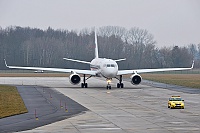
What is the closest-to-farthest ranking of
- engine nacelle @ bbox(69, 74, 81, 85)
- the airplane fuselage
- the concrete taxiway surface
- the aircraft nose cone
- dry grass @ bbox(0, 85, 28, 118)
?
the concrete taxiway surface
dry grass @ bbox(0, 85, 28, 118)
the aircraft nose cone
the airplane fuselage
engine nacelle @ bbox(69, 74, 81, 85)

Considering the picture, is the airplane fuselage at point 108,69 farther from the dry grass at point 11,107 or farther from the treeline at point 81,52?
the treeline at point 81,52

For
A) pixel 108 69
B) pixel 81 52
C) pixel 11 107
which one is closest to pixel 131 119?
pixel 11 107

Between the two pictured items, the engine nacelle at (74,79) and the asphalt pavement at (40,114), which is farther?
the engine nacelle at (74,79)

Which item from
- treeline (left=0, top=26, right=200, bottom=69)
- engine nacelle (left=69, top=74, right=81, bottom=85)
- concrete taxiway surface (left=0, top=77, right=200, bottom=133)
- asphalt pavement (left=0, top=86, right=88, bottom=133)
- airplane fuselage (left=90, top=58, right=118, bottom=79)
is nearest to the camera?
concrete taxiway surface (left=0, top=77, right=200, bottom=133)

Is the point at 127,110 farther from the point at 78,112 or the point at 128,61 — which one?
the point at 128,61

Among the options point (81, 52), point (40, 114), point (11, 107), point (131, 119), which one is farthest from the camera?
point (81, 52)

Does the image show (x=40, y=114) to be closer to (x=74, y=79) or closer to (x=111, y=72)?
(x=111, y=72)

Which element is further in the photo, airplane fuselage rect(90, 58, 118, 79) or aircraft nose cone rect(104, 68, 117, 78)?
airplane fuselage rect(90, 58, 118, 79)

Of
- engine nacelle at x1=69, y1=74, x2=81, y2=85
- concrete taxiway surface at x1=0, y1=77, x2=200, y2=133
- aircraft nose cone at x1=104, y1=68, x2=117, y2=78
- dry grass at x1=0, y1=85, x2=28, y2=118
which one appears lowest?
concrete taxiway surface at x1=0, y1=77, x2=200, y2=133

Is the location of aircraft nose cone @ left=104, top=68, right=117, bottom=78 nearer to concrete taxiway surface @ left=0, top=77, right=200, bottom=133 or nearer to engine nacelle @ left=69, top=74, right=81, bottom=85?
engine nacelle @ left=69, top=74, right=81, bottom=85

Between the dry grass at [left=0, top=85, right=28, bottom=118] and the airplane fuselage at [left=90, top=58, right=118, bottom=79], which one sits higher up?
the airplane fuselage at [left=90, top=58, right=118, bottom=79]

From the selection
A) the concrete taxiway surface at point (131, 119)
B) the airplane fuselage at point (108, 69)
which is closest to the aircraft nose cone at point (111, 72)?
the airplane fuselage at point (108, 69)

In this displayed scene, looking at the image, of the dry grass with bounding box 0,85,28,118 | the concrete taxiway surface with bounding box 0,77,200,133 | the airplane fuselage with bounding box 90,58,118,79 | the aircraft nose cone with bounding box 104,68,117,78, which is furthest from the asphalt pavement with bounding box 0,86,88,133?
the airplane fuselage with bounding box 90,58,118,79

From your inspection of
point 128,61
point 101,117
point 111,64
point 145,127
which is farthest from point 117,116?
point 128,61
